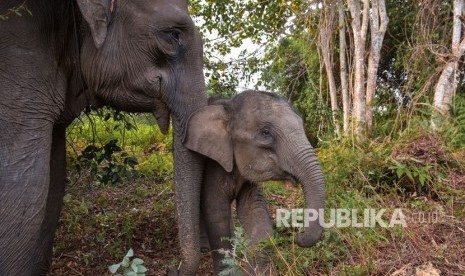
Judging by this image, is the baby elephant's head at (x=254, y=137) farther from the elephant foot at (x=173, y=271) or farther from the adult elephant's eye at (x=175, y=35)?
the elephant foot at (x=173, y=271)

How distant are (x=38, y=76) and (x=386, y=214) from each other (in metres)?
2.49

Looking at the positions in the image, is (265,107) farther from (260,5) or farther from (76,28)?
(260,5)

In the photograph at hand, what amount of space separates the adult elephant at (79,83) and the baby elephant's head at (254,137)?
123 mm

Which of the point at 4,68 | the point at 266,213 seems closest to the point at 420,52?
the point at 266,213

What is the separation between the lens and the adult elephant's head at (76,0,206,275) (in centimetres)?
414

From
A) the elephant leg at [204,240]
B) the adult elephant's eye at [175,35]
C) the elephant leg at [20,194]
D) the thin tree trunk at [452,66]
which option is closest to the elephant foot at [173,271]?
the elephant leg at [204,240]

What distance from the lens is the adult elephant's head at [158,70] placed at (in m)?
4.14

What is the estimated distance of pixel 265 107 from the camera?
A: 4.16m

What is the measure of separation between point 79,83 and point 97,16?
56 cm

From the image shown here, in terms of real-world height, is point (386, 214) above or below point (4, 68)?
below

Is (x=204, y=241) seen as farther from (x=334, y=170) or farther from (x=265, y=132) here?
(x=334, y=170)

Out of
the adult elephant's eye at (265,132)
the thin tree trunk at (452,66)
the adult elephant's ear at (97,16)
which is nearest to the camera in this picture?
the adult elephant's ear at (97,16)

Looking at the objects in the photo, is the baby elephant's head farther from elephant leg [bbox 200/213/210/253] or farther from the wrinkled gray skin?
elephant leg [bbox 200/213/210/253]

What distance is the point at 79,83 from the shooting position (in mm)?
4332
